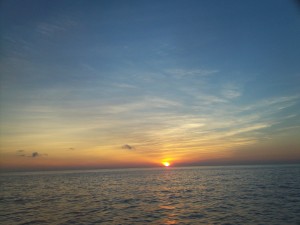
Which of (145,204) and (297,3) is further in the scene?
(145,204)

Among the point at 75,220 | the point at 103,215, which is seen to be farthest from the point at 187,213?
the point at 75,220

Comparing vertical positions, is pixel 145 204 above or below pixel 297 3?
below

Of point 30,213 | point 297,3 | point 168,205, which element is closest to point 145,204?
point 168,205

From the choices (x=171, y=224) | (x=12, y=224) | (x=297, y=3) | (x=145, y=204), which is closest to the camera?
(x=297, y=3)

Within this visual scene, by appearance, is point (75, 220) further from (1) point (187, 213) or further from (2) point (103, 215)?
(1) point (187, 213)

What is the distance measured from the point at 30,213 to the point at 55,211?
332 centimetres

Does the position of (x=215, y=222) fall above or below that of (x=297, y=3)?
below

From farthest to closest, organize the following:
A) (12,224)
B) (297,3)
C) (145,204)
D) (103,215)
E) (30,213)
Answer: (145,204) → (30,213) → (103,215) → (12,224) → (297,3)

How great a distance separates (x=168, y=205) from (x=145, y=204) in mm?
3830

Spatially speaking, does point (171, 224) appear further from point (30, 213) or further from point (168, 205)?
point (30, 213)

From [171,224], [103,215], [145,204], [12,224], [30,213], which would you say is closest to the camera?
[171,224]

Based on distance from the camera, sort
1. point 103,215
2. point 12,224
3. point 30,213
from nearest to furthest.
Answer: point 12,224 → point 103,215 → point 30,213

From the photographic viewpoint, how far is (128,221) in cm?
2856

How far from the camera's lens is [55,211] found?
117ft
